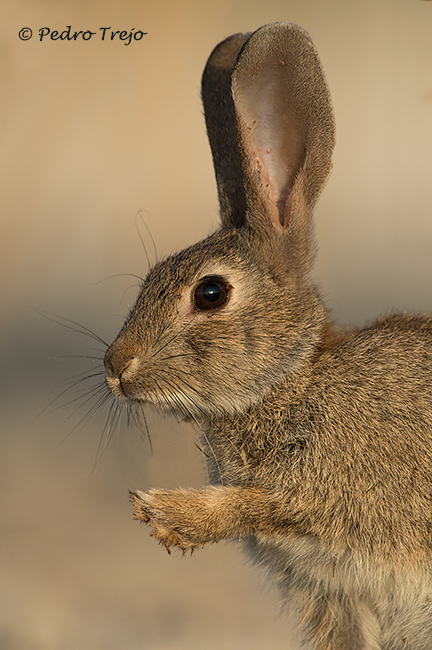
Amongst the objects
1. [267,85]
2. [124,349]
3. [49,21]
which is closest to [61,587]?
[124,349]

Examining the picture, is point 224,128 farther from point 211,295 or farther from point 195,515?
point 195,515

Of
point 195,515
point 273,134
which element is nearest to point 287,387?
point 195,515

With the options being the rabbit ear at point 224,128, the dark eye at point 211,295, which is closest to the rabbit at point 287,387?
the dark eye at point 211,295

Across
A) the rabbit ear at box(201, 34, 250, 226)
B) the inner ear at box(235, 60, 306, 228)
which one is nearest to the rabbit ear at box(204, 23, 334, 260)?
the inner ear at box(235, 60, 306, 228)

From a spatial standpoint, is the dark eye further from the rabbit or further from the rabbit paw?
the rabbit paw

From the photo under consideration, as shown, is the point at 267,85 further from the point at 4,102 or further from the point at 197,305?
the point at 4,102
